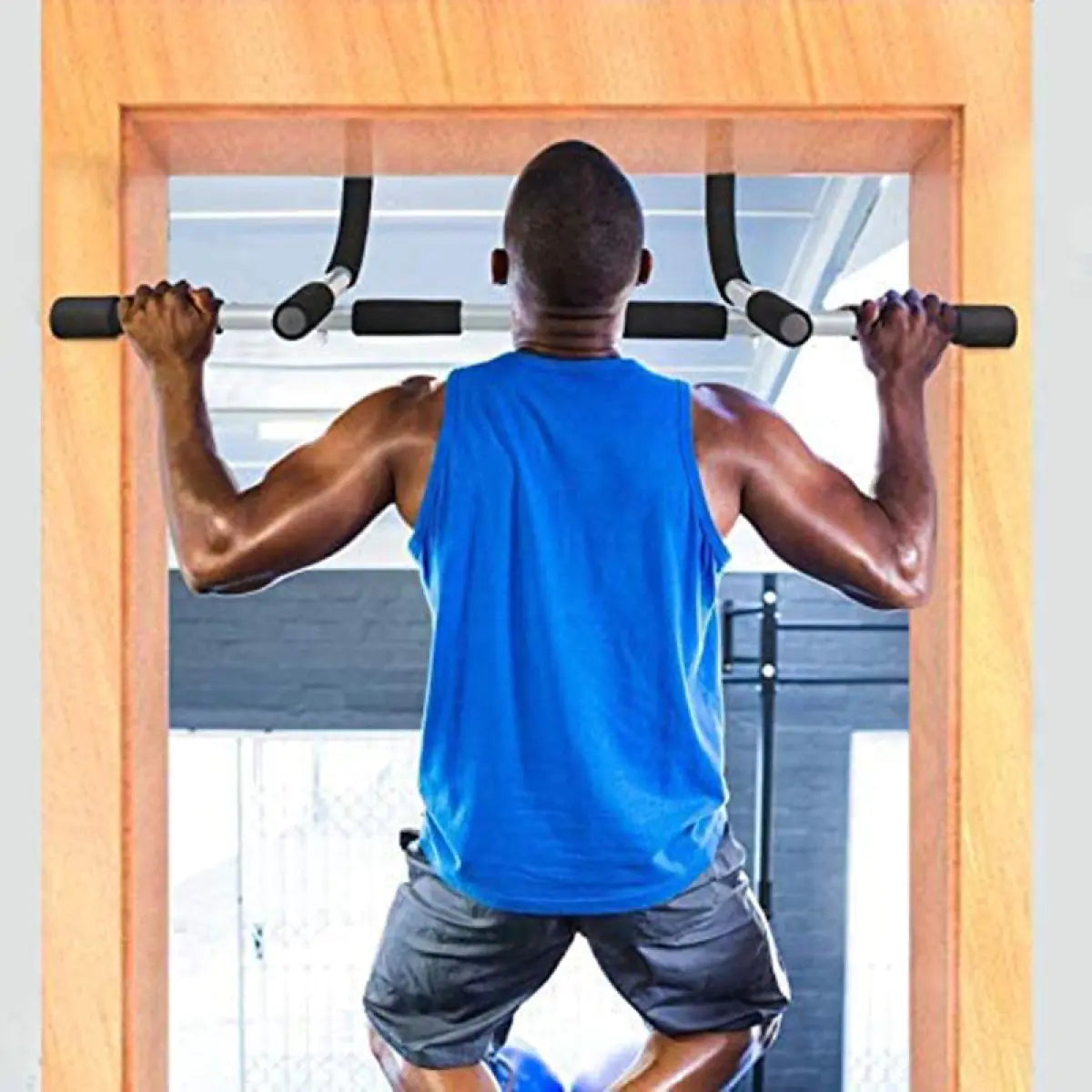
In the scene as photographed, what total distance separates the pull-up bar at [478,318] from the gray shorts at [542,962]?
369 mm

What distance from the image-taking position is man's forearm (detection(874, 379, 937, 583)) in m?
1.11

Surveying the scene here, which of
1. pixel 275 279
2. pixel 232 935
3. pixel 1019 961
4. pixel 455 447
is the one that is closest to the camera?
pixel 455 447

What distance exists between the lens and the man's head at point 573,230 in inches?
41.9

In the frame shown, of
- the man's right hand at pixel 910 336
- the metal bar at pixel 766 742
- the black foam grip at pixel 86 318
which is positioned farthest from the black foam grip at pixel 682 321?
the metal bar at pixel 766 742

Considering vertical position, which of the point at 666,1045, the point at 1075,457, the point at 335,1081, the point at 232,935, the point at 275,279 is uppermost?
the point at 275,279

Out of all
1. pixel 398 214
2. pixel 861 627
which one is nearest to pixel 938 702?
pixel 398 214

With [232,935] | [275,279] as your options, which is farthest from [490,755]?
[232,935]

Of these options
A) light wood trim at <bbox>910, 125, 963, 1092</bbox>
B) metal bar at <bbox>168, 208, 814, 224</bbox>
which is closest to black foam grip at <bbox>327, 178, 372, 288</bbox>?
light wood trim at <bbox>910, 125, 963, 1092</bbox>

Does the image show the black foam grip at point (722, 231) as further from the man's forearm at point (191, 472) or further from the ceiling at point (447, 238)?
the ceiling at point (447, 238)

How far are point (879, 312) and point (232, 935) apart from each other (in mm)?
5318

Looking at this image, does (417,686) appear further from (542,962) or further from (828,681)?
(542,962)

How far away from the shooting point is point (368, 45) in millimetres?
1172

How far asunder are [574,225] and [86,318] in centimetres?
35

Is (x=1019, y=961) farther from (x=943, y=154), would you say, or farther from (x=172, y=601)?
(x=172, y=601)
